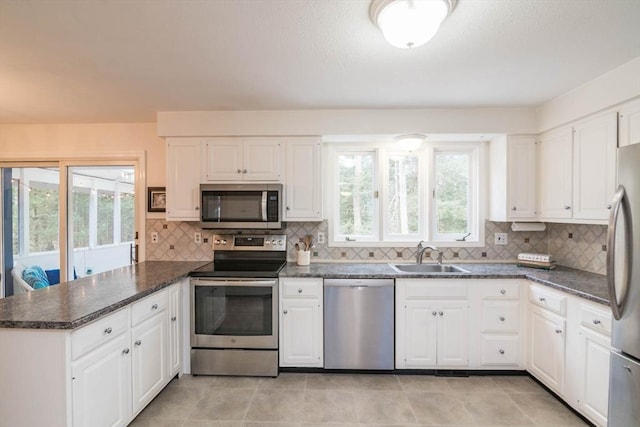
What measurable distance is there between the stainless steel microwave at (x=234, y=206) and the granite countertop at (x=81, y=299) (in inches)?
21.7

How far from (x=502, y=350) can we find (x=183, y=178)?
3.33 meters

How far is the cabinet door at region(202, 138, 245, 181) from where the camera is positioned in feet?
9.58

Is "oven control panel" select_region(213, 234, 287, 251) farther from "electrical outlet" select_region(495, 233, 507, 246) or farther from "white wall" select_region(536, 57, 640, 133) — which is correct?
"white wall" select_region(536, 57, 640, 133)

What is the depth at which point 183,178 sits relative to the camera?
295 cm

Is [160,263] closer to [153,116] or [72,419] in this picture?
[153,116]

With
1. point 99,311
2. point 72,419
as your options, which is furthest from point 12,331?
point 72,419

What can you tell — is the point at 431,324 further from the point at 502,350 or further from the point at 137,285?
the point at 137,285

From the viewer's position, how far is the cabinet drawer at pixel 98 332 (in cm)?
149

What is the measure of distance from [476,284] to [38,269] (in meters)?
4.61

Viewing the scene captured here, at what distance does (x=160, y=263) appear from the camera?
3057 millimetres

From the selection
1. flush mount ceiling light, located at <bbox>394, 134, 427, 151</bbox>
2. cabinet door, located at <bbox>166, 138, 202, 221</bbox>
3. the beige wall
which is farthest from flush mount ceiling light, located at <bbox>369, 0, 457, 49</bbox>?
the beige wall

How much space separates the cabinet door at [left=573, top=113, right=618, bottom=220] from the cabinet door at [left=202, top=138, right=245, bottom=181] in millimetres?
2906

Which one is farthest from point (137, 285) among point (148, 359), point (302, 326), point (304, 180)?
point (304, 180)

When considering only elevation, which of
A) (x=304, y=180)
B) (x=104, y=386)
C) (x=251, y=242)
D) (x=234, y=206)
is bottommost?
(x=104, y=386)
